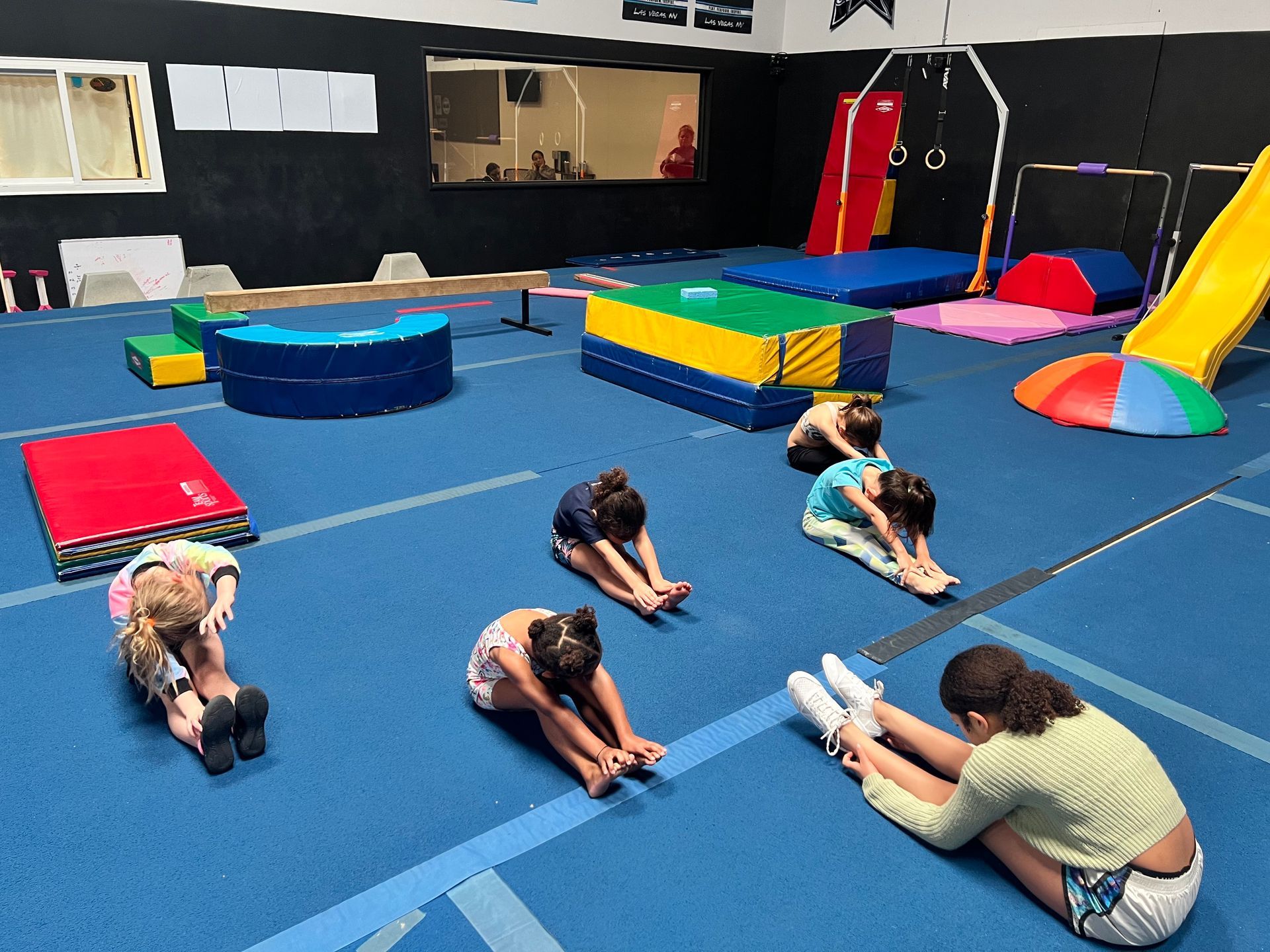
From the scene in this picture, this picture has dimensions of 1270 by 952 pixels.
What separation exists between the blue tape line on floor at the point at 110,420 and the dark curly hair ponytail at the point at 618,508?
12.5ft

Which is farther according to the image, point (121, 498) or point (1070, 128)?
point (1070, 128)

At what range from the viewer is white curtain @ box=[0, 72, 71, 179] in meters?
8.60

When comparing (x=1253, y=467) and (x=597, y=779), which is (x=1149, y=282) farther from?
(x=597, y=779)

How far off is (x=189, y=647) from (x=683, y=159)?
1286cm

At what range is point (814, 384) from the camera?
6441 millimetres

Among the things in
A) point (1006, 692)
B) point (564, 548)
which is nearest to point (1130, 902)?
point (1006, 692)

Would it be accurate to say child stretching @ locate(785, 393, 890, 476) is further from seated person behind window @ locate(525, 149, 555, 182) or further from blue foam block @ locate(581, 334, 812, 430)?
seated person behind window @ locate(525, 149, 555, 182)

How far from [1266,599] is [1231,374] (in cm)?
485

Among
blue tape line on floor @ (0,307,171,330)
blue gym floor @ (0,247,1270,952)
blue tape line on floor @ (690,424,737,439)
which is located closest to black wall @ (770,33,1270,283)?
blue gym floor @ (0,247,1270,952)

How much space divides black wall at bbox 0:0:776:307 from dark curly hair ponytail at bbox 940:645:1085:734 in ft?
31.9

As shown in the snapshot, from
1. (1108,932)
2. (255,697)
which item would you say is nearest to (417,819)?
(255,697)

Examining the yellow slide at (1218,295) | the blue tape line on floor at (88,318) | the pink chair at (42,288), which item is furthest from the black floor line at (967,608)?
the pink chair at (42,288)

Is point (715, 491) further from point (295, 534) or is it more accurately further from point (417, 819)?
point (417, 819)

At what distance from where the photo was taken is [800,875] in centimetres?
251
